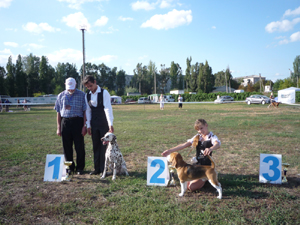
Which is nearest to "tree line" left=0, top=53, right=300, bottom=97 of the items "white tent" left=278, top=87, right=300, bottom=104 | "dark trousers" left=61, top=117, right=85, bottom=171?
"white tent" left=278, top=87, right=300, bottom=104

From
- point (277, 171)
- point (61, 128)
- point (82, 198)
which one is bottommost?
point (82, 198)

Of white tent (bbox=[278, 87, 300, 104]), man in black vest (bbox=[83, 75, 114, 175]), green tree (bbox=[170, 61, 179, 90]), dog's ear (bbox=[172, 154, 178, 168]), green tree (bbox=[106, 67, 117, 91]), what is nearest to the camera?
dog's ear (bbox=[172, 154, 178, 168])

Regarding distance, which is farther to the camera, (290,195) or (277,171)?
(277,171)

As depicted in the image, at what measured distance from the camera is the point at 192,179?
325 centimetres

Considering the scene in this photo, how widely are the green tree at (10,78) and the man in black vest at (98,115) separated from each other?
213 ft

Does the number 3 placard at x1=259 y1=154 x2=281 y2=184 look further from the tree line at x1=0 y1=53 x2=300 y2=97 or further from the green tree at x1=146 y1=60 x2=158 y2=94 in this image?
the green tree at x1=146 y1=60 x2=158 y2=94

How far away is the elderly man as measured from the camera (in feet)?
13.8

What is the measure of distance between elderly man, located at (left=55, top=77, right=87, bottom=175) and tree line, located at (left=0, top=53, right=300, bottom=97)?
56832mm

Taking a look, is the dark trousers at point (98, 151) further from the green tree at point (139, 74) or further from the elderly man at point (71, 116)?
the green tree at point (139, 74)

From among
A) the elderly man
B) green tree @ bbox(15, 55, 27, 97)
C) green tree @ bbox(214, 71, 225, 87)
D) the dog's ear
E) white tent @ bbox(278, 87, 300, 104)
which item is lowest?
the dog's ear

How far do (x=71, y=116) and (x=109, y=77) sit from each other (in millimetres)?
81519

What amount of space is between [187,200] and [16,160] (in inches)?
177

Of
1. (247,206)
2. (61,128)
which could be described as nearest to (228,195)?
(247,206)

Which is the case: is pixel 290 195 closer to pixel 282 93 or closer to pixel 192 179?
pixel 192 179
